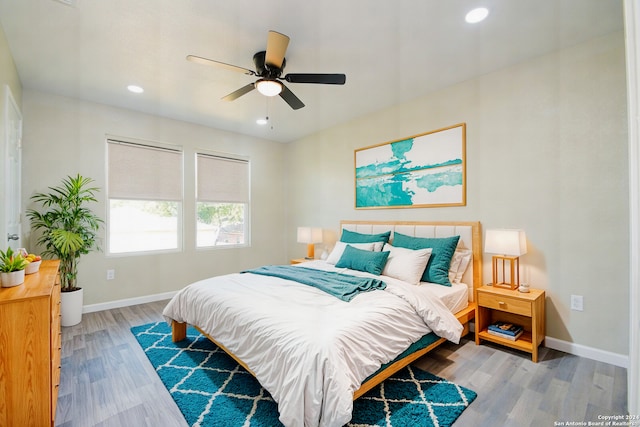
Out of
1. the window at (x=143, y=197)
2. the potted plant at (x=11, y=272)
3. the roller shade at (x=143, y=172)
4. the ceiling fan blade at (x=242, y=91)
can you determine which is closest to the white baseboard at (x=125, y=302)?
the window at (x=143, y=197)

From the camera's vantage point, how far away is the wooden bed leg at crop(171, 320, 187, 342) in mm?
2881

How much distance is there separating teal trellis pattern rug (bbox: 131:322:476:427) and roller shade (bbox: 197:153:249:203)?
8.98 feet

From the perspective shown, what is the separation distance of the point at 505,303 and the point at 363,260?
137cm

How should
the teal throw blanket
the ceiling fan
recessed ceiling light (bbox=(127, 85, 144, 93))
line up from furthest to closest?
1. recessed ceiling light (bbox=(127, 85, 144, 93))
2. the teal throw blanket
3. the ceiling fan

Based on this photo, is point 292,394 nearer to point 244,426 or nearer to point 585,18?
point 244,426

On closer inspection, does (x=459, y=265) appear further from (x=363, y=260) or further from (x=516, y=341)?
(x=363, y=260)

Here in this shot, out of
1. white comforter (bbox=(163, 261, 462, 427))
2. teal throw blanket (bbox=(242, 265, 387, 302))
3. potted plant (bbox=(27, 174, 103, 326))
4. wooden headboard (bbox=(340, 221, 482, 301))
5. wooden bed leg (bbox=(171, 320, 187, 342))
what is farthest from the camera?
potted plant (bbox=(27, 174, 103, 326))

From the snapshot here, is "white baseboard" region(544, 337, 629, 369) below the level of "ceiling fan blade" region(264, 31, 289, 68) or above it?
below

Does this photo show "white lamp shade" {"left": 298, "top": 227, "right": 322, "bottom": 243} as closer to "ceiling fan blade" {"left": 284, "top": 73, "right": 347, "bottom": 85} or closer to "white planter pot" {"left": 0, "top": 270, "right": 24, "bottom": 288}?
"ceiling fan blade" {"left": 284, "top": 73, "right": 347, "bottom": 85}

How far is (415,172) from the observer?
12.0 feet

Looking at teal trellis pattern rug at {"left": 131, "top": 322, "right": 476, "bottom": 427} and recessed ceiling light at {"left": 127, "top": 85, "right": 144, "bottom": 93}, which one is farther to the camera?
recessed ceiling light at {"left": 127, "top": 85, "right": 144, "bottom": 93}

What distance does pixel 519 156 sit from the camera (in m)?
2.86

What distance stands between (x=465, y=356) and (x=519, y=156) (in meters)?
1.94

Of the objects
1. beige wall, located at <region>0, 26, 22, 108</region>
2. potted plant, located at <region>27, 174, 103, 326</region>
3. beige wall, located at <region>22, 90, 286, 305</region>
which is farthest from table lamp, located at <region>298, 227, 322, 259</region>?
beige wall, located at <region>0, 26, 22, 108</region>
